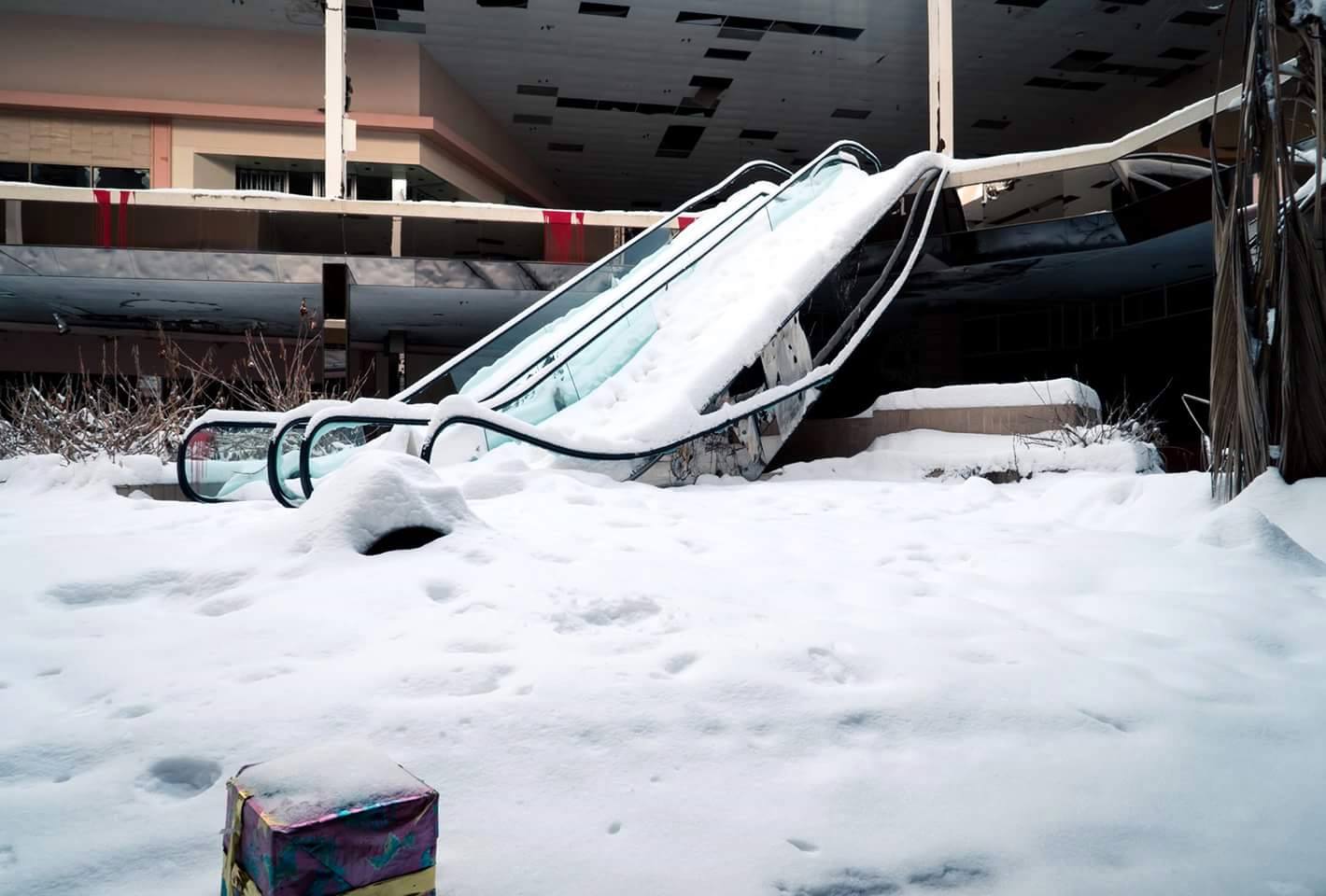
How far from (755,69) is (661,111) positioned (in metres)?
2.43

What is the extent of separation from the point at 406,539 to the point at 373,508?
0.16m

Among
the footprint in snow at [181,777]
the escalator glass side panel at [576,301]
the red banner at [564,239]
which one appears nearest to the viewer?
the footprint in snow at [181,777]

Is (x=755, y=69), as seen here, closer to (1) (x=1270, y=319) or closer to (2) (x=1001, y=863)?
→ (1) (x=1270, y=319)

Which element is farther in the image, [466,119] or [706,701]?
[466,119]

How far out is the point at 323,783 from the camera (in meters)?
1.20

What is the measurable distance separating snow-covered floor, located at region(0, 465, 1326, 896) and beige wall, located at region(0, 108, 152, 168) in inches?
612

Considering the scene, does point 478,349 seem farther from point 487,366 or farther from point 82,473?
point 82,473

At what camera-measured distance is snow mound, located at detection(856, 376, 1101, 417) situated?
754 cm

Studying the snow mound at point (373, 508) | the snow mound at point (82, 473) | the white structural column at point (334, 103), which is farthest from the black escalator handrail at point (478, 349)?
the white structural column at point (334, 103)

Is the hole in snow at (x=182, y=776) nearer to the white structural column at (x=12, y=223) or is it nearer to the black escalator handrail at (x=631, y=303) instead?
the black escalator handrail at (x=631, y=303)

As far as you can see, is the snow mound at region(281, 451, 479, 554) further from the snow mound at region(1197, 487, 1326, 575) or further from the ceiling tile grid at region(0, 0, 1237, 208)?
the ceiling tile grid at region(0, 0, 1237, 208)

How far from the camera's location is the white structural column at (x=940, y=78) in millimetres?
13047

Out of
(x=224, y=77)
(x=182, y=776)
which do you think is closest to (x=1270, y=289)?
(x=182, y=776)

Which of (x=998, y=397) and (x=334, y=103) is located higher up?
(x=334, y=103)
